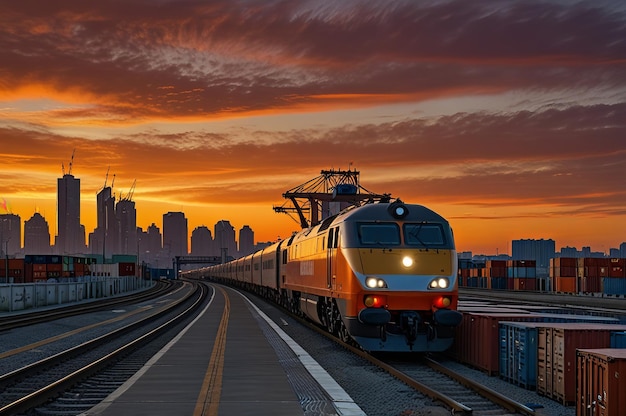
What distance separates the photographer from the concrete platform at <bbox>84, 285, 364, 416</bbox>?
43.3 ft

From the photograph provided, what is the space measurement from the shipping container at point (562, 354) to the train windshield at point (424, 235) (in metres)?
5.60

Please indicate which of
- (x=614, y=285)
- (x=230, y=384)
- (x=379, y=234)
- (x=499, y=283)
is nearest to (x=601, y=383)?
(x=230, y=384)

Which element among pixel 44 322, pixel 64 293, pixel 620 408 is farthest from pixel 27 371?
Result: pixel 64 293

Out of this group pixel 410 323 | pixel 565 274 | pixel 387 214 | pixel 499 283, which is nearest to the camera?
pixel 410 323

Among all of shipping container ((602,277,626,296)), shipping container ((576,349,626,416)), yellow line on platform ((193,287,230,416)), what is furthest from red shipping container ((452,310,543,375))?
shipping container ((602,277,626,296))

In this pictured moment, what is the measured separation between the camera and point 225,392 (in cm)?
1493

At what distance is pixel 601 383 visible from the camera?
1199 cm

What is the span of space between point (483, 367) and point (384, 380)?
3.07 meters

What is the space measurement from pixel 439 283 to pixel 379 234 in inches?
83.3

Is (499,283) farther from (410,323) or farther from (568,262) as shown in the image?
(410,323)

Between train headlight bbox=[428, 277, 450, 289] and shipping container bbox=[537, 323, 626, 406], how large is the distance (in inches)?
191

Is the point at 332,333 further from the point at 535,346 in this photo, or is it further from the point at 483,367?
the point at 535,346

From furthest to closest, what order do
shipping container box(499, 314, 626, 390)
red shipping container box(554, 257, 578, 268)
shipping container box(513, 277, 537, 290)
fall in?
shipping container box(513, 277, 537, 290) → red shipping container box(554, 257, 578, 268) → shipping container box(499, 314, 626, 390)

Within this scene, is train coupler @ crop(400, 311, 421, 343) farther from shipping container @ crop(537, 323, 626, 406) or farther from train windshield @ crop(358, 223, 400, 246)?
shipping container @ crop(537, 323, 626, 406)
